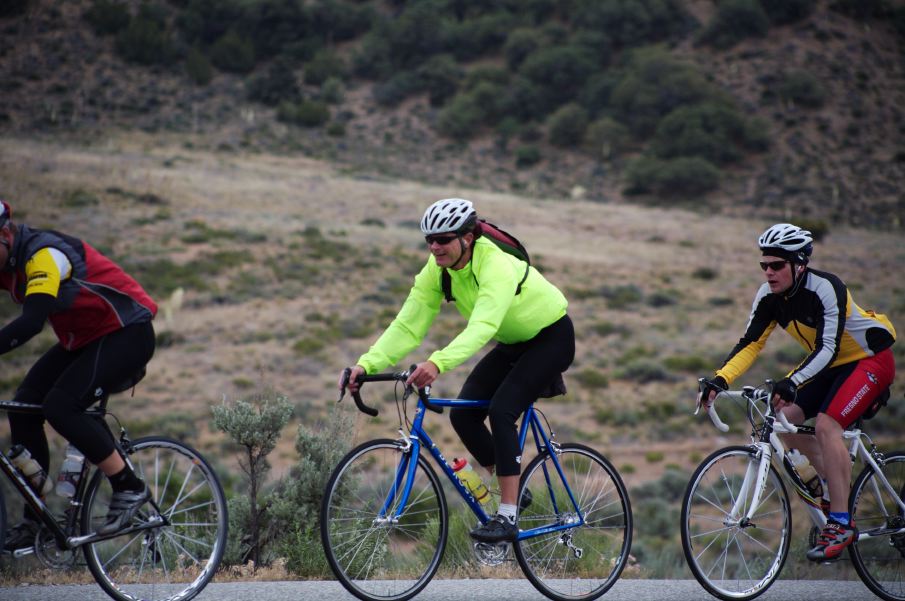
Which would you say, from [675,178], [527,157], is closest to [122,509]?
[675,178]

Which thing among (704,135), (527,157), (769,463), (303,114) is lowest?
(527,157)

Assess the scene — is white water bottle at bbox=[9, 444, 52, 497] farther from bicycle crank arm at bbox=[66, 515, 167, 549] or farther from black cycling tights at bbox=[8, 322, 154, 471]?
bicycle crank arm at bbox=[66, 515, 167, 549]

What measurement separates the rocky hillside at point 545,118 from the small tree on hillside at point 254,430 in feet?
207

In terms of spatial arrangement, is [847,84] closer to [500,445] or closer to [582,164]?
[582,164]

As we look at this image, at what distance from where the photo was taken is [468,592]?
5.25m

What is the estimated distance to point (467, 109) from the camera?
87625 mm

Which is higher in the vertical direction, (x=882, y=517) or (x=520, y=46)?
(x=882, y=517)

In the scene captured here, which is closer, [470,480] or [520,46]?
[470,480]

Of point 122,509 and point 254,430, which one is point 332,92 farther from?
point 122,509

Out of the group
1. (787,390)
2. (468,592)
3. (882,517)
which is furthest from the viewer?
(882,517)

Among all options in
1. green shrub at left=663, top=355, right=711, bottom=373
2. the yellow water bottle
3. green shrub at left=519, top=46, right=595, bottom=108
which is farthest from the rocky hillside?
the yellow water bottle

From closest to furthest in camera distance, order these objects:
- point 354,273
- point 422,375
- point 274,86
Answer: point 422,375 < point 354,273 < point 274,86

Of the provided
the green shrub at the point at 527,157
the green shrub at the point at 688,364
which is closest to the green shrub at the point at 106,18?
the green shrub at the point at 527,157

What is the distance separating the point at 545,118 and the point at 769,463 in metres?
86.2
